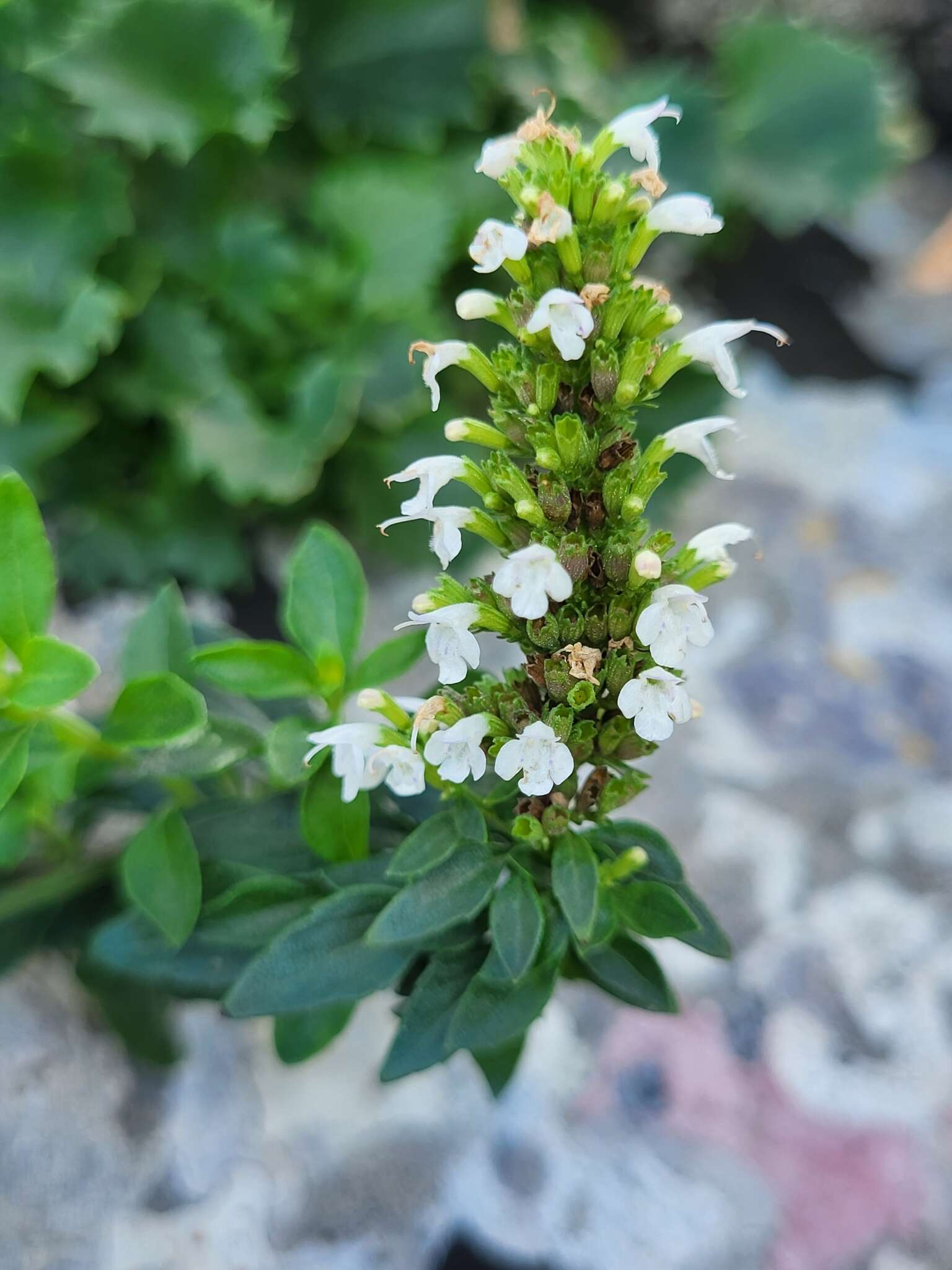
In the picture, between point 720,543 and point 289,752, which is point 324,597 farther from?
point 720,543

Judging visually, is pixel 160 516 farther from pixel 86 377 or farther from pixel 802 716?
pixel 802 716

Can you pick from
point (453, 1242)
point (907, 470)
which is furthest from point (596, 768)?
point (907, 470)

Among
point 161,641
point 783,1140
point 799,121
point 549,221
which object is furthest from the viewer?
point 799,121

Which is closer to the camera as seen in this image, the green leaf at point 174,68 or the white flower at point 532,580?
the white flower at point 532,580

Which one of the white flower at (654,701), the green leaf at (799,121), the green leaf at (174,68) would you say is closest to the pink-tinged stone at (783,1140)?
the white flower at (654,701)

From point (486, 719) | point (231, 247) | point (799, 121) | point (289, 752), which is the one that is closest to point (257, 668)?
point (289, 752)

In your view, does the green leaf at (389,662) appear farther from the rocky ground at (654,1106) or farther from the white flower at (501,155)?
the rocky ground at (654,1106)
